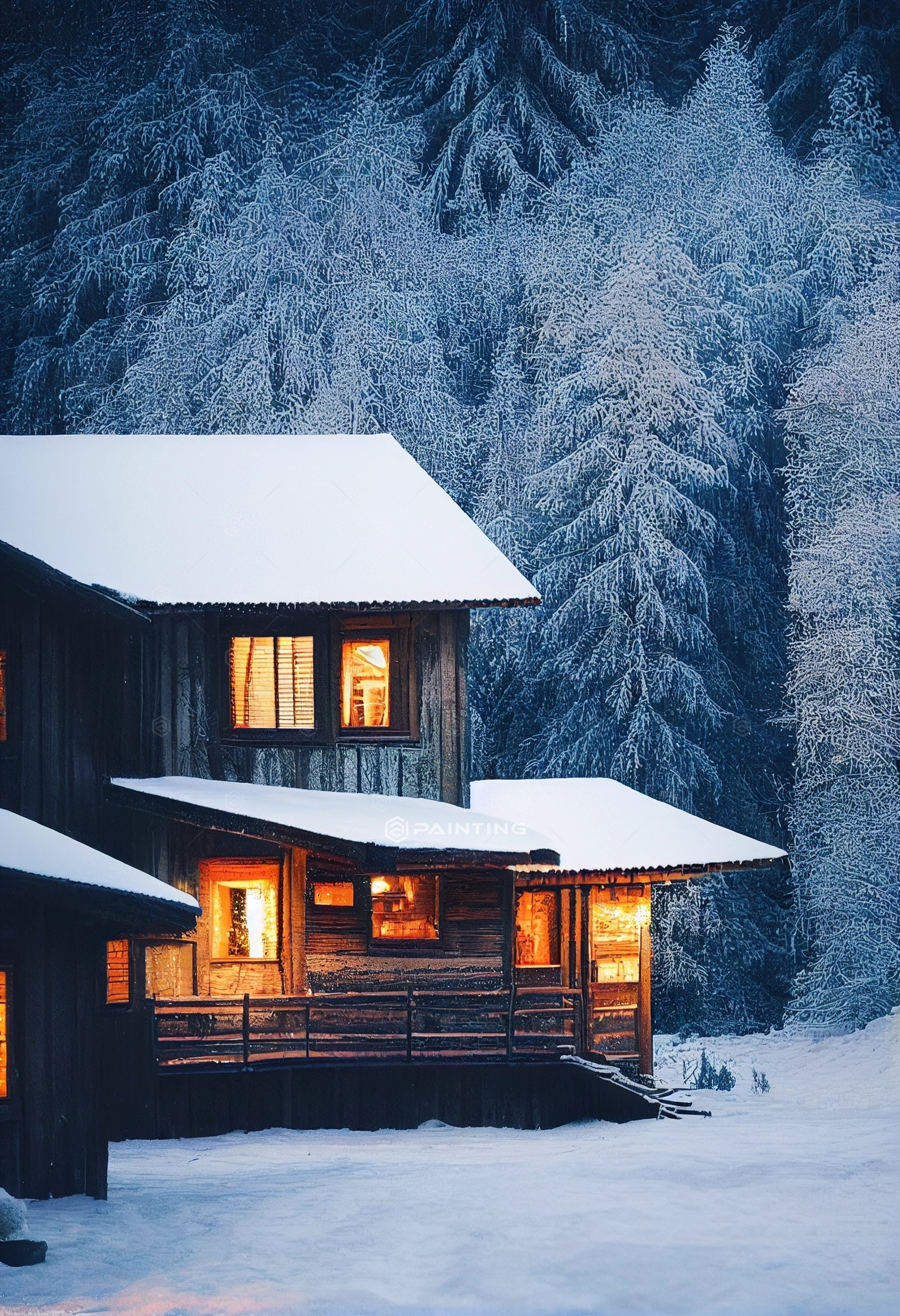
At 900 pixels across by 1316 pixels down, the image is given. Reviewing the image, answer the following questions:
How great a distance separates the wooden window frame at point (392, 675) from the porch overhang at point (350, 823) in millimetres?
802

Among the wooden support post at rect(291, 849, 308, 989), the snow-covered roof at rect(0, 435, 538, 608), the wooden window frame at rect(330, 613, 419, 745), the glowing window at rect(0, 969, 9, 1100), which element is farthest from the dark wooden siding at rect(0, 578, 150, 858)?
the glowing window at rect(0, 969, 9, 1100)

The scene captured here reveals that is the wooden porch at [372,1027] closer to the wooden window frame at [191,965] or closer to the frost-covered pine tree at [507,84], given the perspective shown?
the wooden window frame at [191,965]

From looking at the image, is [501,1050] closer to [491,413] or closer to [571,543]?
[571,543]

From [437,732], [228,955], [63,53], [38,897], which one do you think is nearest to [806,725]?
[437,732]

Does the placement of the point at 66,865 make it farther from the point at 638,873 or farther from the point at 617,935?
the point at 617,935

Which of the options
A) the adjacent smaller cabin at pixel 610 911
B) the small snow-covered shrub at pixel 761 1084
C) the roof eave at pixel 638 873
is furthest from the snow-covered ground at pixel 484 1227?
the small snow-covered shrub at pixel 761 1084

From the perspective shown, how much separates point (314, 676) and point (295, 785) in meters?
1.36

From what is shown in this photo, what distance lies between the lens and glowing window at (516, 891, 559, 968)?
73.8 feet

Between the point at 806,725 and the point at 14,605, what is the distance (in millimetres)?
16417

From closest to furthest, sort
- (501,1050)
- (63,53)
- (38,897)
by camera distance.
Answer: (38,897) < (501,1050) < (63,53)

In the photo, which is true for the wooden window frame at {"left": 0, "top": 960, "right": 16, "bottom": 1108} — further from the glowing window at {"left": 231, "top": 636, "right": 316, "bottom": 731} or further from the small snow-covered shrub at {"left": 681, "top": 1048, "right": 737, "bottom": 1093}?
the small snow-covered shrub at {"left": 681, "top": 1048, "right": 737, "bottom": 1093}

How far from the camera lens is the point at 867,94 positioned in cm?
3612

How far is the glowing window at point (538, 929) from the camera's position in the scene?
2250cm

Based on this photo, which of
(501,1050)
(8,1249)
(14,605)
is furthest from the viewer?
(501,1050)
